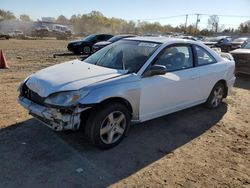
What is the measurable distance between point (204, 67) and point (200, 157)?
85.2 inches

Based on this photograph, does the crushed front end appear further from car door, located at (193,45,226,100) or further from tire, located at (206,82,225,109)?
tire, located at (206,82,225,109)

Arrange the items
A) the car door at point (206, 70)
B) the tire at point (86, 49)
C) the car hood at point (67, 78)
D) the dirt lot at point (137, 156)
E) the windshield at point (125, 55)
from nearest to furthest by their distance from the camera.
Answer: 1. the dirt lot at point (137, 156)
2. the car hood at point (67, 78)
3. the windshield at point (125, 55)
4. the car door at point (206, 70)
5. the tire at point (86, 49)

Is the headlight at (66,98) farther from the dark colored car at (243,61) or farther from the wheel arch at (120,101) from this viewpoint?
the dark colored car at (243,61)

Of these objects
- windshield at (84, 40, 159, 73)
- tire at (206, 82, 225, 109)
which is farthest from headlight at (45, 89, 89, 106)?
A: tire at (206, 82, 225, 109)

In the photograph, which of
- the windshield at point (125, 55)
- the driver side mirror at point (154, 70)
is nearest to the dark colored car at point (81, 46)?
the windshield at point (125, 55)

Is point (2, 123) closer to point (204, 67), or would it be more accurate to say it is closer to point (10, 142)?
point (10, 142)

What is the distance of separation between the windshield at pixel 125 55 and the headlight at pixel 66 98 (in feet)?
3.31

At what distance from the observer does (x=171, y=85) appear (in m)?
4.69

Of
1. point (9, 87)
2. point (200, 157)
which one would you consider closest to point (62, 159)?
point (200, 157)

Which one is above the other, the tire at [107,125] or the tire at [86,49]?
the tire at [86,49]

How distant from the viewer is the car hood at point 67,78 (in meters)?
3.78

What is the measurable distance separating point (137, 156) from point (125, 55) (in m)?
1.84

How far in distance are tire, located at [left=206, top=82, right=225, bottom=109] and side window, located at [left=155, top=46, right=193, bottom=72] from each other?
3.79 feet

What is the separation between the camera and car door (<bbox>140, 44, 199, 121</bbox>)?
438cm
